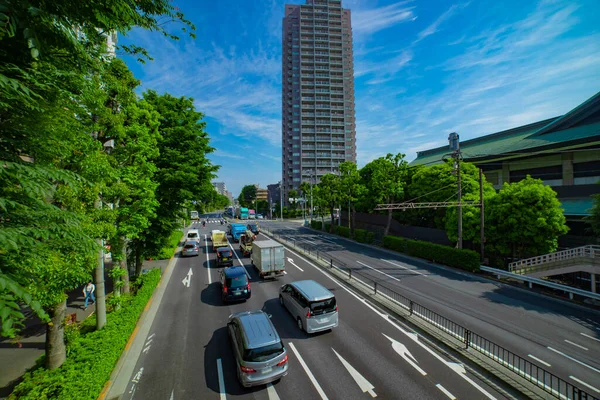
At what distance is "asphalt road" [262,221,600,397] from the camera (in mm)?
10410

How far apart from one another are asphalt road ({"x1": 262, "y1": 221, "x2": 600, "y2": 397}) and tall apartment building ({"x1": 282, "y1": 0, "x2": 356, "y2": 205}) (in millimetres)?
74503

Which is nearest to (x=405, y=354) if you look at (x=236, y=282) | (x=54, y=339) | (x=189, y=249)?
(x=236, y=282)

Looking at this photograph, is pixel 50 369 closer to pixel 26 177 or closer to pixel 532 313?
pixel 26 177

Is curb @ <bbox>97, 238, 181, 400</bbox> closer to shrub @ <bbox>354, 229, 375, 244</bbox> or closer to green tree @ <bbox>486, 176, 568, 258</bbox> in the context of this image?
green tree @ <bbox>486, 176, 568, 258</bbox>

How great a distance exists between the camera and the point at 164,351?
1110 centimetres

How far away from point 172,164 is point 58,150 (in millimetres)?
13614

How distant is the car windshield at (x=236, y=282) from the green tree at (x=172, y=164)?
17.5ft

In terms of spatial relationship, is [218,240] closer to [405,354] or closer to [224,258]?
[224,258]

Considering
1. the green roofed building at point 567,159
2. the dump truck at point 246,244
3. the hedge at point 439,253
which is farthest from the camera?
the dump truck at point 246,244

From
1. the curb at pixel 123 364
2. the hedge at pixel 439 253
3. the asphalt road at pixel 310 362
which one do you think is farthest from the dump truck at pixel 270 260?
the hedge at pixel 439 253

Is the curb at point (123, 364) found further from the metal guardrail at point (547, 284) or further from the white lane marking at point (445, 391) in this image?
the metal guardrail at point (547, 284)

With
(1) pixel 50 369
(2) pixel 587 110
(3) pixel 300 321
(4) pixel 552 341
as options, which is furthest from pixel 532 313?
(2) pixel 587 110

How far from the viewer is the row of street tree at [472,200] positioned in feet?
63.6

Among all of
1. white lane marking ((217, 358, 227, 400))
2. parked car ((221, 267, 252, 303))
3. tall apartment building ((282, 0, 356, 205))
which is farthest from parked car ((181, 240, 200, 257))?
tall apartment building ((282, 0, 356, 205))
